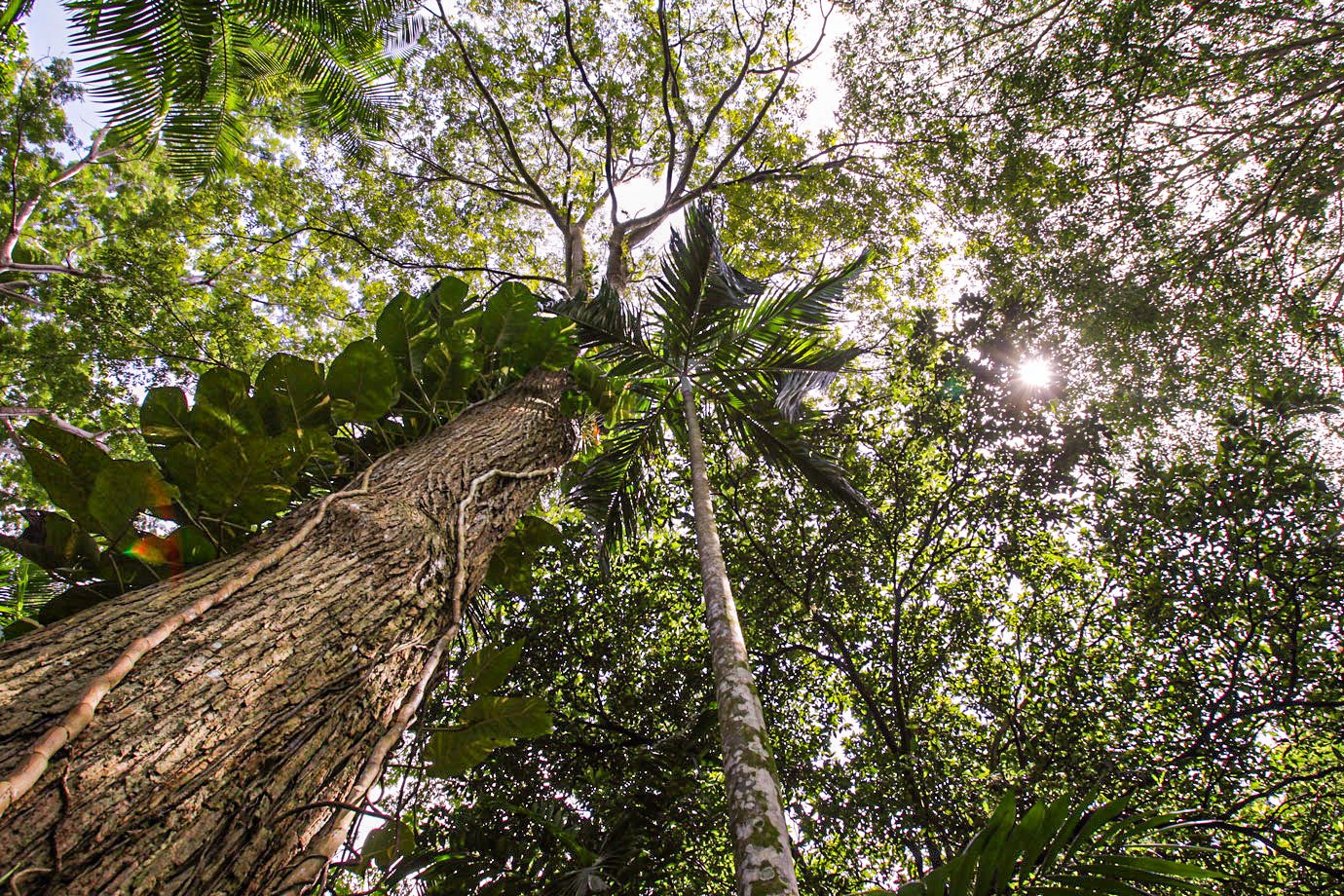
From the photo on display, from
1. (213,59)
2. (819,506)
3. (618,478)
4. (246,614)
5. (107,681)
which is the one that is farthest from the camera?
(819,506)

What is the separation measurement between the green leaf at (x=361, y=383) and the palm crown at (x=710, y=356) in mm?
1908

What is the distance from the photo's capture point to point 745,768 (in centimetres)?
189

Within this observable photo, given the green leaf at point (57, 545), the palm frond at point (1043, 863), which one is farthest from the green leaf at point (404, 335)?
the palm frond at point (1043, 863)

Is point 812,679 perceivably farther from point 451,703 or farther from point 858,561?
point 451,703

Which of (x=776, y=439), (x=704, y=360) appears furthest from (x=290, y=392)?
(x=776, y=439)

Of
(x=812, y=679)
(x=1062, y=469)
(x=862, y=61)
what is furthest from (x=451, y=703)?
(x=862, y=61)

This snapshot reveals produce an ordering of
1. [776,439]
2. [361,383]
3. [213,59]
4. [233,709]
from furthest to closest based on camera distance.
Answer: [776,439], [213,59], [361,383], [233,709]

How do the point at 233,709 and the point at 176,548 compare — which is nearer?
the point at 233,709

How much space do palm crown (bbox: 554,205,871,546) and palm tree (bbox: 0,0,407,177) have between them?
2.31 m

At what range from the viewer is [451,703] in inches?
179

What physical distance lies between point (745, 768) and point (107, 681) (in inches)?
65.4

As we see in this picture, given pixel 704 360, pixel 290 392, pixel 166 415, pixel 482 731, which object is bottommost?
pixel 482 731

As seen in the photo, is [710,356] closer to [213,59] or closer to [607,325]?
[607,325]

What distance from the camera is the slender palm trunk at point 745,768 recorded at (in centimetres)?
157
